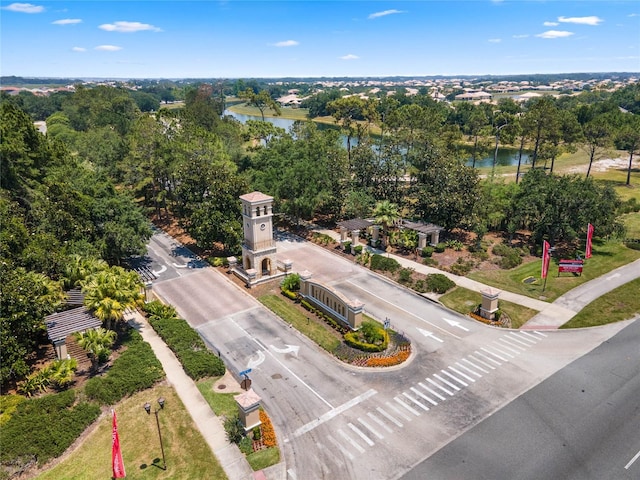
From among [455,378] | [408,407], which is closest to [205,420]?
[408,407]

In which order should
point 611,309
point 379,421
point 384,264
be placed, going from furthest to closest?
point 384,264 < point 611,309 < point 379,421

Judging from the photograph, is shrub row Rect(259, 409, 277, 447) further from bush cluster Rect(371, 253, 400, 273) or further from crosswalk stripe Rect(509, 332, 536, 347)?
bush cluster Rect(371, 253, 400, 273)

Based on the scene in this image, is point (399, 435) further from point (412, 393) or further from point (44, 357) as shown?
point (44, 357)

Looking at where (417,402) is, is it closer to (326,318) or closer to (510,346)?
(510,346)

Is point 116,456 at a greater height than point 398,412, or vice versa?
point 116,456

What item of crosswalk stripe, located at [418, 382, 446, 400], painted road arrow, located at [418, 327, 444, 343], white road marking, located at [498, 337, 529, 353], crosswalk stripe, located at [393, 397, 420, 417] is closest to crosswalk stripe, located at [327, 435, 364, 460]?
crosswalk stripe, located at [393, 397, 420, 417]

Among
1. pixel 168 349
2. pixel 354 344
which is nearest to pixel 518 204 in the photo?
pixel 354 344
